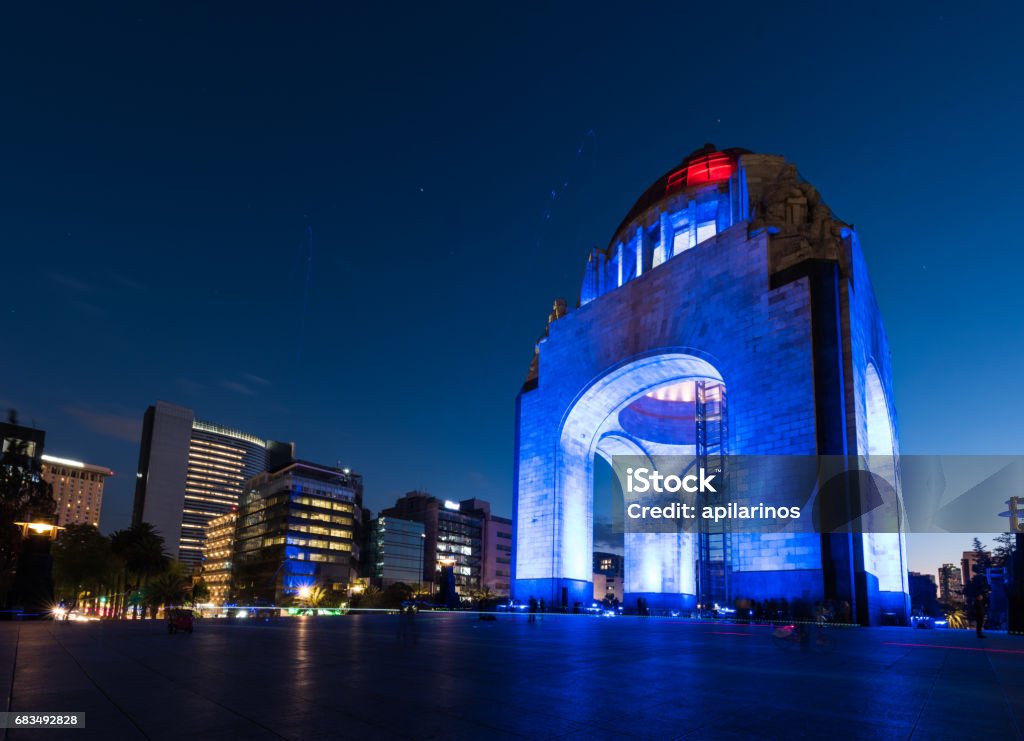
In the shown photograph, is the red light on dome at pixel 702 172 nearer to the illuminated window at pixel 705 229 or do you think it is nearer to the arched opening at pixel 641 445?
the illuminated window at pixel 705 229

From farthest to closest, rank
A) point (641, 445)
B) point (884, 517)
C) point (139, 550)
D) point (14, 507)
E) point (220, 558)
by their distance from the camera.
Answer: point (220, 558) < point (139, 550) < point (641, 445) < point (14, 507) < point (884, 517)

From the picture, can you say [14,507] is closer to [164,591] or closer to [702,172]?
[164,591]

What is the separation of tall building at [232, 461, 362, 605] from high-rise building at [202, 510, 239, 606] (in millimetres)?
8553

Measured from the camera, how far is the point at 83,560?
64812mm

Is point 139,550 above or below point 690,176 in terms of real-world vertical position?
below

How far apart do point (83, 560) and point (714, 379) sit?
200ft

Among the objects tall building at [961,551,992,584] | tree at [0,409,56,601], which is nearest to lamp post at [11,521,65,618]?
tree at [0,409,56,601]

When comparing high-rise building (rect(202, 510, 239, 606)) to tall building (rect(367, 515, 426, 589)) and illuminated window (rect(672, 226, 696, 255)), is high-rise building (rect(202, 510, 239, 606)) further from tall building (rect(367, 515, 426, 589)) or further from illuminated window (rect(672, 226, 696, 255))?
illuminated window (rect(672, 226, 696, 255))

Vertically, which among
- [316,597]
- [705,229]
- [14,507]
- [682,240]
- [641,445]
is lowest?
A: [316,597]

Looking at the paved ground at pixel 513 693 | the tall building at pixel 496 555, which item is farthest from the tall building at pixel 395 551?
the paved ground at pixel 513 693

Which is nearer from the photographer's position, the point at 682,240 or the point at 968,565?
the point at 682,240

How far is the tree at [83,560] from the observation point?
2566 inches

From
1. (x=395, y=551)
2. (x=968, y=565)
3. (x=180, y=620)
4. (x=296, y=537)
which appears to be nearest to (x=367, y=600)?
(x=296, y=537)

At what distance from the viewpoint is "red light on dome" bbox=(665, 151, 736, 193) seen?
45.4 metres
